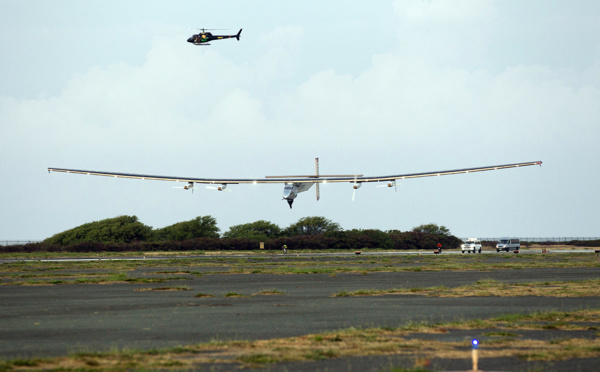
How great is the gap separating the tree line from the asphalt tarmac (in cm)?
6571

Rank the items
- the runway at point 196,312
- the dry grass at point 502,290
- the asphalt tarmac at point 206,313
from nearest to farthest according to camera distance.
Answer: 1. the asphalt tarmac at point 206,313
2. the runway at point 196,312
3. the dry grass at point 502,290

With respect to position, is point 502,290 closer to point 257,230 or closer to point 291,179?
point 291,179

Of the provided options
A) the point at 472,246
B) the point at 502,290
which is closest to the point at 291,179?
the point at 472,246

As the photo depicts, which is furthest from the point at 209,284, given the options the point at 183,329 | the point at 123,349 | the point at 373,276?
the point at 123,349

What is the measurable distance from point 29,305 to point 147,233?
90004 millimetres

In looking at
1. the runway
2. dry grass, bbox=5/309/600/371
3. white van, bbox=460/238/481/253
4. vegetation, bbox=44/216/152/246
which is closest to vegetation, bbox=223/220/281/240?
vegetation, bbox=44/216/152/246

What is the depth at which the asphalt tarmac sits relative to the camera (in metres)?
15.8

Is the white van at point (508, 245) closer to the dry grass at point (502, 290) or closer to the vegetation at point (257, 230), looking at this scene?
the vegetation at point (257, 230)

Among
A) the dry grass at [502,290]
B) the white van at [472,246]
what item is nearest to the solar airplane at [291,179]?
the white van at [472,246]

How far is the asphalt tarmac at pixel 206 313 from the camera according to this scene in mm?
15805

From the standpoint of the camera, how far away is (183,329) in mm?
18125

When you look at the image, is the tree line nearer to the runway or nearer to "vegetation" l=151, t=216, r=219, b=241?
"vegetation" l=151, t=216, r=219, b=241

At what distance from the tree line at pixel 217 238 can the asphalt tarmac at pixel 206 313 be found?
216 ft

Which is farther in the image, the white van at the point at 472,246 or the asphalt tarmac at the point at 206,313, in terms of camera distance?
the white van at the point at 472,246
